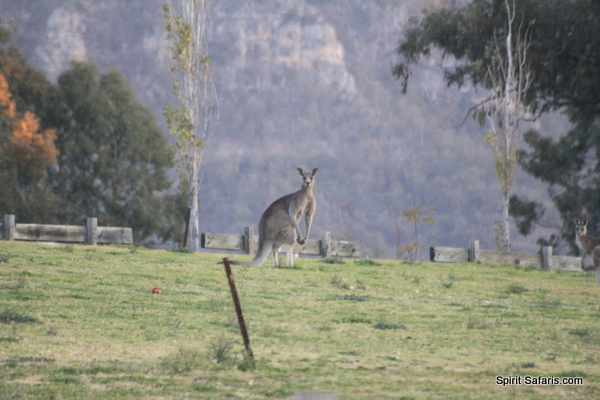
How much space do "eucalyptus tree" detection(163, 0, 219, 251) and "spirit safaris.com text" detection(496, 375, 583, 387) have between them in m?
22.6

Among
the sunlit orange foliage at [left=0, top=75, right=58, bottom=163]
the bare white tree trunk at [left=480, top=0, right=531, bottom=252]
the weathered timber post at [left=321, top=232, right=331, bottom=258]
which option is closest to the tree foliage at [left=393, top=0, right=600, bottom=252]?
the bare white tree trunk at [left=480, top=0, right=531, bottom=252]

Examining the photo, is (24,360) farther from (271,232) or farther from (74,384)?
(271,232)

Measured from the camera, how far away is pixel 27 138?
135 ft

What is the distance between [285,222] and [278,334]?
7.68m

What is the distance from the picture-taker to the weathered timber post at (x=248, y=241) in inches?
1120

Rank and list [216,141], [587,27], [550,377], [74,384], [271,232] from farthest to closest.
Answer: [216,141] → [587,27] → [271,232] → [550,377] → [74,384]

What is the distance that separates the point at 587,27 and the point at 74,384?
3401 centimetres

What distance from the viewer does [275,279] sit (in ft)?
57.1

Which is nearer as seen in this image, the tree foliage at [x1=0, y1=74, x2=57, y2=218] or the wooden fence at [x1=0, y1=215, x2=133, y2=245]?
the wooden fence at [x1=0, y1=215, x2=133, y2=245]

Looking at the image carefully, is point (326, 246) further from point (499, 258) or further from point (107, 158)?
point (107, 158)

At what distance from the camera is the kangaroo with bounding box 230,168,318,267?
18.7 metres

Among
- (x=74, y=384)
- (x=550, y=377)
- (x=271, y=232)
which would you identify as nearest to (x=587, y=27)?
(x=271, y=232)

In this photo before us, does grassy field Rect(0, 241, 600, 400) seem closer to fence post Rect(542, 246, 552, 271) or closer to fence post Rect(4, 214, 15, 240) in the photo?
fence post Rect(4, 214, 15, 240)

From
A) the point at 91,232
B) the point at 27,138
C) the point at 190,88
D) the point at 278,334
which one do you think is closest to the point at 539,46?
the point at 190,88
